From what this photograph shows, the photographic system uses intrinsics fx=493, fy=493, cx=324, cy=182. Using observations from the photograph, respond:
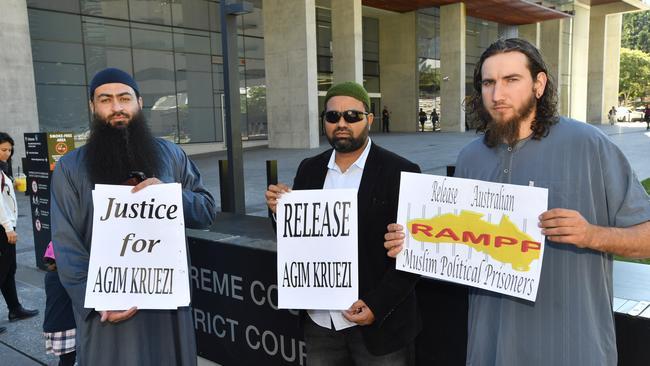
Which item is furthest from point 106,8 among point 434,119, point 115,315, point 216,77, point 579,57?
point 579,57

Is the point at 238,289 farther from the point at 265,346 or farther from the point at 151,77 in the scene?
the point at 151,77

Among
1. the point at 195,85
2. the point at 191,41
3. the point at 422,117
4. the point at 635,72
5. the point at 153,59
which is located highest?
the point at 635,72

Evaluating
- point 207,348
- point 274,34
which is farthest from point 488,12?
point 207,348

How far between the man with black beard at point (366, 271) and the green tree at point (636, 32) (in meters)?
110

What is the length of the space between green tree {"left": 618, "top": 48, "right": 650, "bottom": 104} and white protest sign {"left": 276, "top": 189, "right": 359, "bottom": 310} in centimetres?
8436

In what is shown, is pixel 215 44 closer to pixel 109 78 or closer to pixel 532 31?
pixel 109 78

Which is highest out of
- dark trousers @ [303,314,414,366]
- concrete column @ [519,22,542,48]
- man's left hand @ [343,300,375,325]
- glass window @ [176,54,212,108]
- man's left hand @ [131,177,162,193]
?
concrete column @ [519,22,542,48]

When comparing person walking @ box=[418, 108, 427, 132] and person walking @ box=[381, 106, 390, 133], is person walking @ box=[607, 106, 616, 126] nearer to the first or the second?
person walking @ box=[418, 108, 427, 132]

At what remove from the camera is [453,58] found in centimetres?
3391

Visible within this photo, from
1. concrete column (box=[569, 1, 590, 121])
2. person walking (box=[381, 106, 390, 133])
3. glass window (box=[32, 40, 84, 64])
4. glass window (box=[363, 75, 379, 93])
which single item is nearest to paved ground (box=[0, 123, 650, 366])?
glass window (box=[32, 40, 84, 64])

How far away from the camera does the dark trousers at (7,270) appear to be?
5.11 m

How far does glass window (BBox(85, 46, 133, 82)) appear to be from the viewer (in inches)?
795

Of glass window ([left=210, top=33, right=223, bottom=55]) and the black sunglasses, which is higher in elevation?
glass window ([left=210, top=33, right=223, bottom=55])

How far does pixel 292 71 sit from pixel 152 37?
6.45 m
